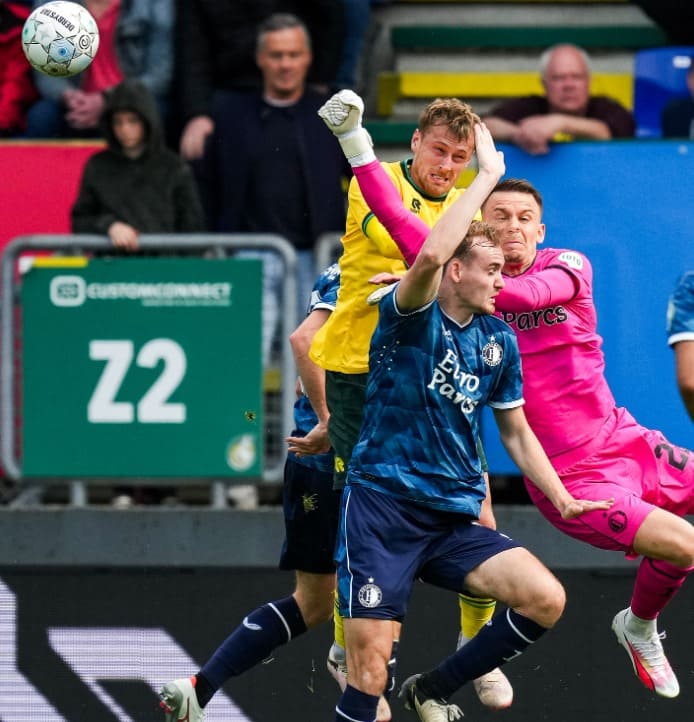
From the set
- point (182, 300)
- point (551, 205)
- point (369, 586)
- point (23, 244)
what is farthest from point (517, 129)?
point (369, 586)

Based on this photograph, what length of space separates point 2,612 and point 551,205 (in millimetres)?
3052

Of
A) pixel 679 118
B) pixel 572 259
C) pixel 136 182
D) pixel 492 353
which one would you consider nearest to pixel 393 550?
pixel 492 353

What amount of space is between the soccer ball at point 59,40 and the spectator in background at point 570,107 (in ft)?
6.78

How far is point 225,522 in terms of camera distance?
8.30 meters

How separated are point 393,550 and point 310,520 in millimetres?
981

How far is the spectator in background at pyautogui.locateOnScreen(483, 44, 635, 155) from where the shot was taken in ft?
29.7

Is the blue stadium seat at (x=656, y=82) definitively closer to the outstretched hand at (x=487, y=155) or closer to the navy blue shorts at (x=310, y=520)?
the navy blue shorts at (x=310, y=520)

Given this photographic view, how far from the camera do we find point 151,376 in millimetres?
8352

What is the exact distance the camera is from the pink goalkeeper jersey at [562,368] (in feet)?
23.5

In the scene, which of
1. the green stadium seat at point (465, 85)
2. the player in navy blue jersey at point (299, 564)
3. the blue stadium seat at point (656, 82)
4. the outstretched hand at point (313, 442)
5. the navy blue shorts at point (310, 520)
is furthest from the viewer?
the green stadium seat at point (465, 85)

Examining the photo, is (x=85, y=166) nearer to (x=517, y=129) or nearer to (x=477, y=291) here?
(x=517, y=129)

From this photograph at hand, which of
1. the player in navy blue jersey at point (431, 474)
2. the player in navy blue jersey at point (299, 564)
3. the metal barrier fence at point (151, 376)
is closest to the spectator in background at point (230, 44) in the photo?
A: the metal barrier fence at point (151, 376)

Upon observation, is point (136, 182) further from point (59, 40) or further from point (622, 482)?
point (622, 482)

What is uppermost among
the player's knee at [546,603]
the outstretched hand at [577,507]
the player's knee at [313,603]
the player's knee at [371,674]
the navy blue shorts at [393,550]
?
the outstretched hand at [577,507]
